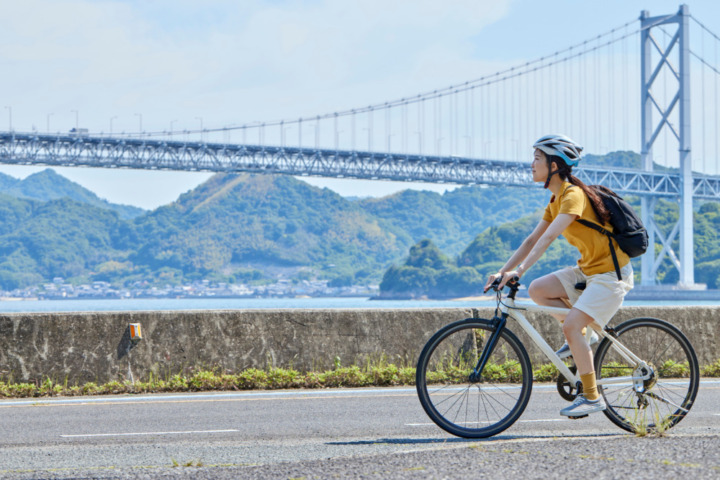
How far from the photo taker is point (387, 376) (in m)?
8.12

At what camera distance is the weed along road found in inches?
149

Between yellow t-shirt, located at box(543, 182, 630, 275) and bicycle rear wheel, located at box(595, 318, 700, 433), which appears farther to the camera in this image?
bicycle rear wheel, located at box(595, 318, 700, 433)

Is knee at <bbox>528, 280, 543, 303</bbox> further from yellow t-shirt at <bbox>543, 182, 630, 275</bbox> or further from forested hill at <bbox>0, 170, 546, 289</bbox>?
forested hill at <bbox>0, 170, 546, 289</bbox>

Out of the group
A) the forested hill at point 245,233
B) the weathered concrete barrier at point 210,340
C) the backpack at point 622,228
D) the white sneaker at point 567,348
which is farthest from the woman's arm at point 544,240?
the forested hill at point 245,233

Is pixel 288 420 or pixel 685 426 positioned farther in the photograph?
pixel 288 420

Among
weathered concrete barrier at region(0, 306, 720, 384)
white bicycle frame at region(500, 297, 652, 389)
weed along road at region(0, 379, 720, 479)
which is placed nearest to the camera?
weed along road at region(0, 379, 720, 479)

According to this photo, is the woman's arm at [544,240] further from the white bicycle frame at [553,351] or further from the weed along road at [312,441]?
the weed along road at [312,441]

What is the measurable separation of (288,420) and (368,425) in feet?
1.94

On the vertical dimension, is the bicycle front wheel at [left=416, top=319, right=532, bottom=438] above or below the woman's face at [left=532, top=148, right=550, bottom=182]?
below

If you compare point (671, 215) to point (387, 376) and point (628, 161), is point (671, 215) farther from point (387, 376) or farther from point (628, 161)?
point (387, 376)

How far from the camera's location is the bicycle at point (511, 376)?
482cm

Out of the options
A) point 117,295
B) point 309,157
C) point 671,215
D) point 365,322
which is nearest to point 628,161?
point 671,215

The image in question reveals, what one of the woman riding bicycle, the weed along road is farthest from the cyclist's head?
the weed along road

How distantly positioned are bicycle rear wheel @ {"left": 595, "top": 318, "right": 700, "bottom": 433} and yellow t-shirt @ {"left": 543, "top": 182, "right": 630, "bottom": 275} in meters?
0.41
